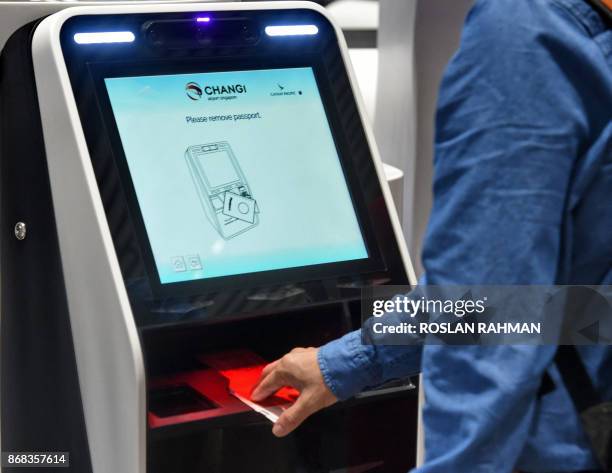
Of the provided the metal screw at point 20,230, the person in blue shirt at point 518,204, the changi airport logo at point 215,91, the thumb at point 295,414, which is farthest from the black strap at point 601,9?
the metal screw at point 20,230

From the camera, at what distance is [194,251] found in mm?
1585

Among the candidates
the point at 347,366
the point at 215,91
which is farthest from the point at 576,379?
the point at 215,91

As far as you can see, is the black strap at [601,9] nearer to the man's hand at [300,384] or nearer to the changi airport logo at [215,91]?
the man's hand at [300,384]

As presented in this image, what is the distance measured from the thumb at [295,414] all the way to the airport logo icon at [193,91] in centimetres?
53

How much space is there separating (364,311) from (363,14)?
6156mm

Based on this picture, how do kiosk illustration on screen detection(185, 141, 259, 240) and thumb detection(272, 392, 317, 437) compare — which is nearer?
thumb detection(272, 392, 317, 437)

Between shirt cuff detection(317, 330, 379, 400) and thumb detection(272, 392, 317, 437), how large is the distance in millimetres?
63

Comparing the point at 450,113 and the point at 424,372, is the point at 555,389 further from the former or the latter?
the point at 450,113

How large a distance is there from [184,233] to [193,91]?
24cm

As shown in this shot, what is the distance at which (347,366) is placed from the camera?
1.34m

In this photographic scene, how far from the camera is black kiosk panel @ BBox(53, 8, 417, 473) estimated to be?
5.08ft

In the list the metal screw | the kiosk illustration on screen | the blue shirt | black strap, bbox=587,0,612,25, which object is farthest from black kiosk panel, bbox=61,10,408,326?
black strap, bbox=587,0,612,25

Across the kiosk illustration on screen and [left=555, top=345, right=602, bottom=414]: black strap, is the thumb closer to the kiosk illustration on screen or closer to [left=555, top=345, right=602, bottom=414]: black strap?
the kiosk illustration on screen

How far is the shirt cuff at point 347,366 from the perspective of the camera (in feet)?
4.36
